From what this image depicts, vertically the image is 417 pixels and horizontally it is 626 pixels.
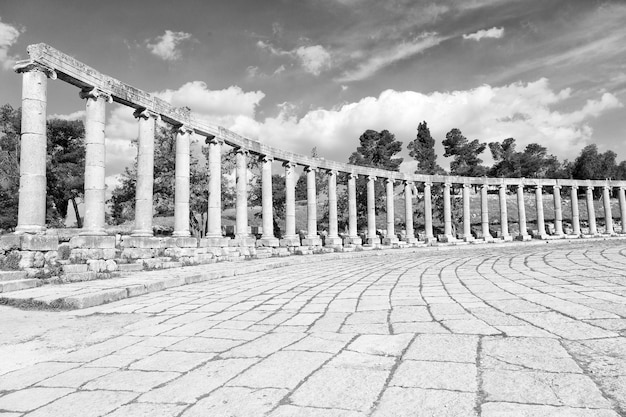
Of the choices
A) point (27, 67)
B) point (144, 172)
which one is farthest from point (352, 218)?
point (27, 67)

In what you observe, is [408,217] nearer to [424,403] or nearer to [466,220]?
[466,220]

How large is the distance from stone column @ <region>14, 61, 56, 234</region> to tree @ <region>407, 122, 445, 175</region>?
174ft

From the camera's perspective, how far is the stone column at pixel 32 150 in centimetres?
1089

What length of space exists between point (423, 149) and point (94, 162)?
5726 centimetres

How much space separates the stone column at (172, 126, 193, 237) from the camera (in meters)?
16.6

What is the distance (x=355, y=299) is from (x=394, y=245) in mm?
22631

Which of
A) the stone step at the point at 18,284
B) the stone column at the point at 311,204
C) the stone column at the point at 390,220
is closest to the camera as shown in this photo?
the stone step at the point at 18,284

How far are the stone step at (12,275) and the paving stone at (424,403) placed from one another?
938 cm

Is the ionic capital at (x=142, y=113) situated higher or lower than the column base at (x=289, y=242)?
higher

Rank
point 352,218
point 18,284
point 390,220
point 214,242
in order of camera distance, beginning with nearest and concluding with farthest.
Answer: point 18,284 < point 214,242 < point 352,218 < point 390,220

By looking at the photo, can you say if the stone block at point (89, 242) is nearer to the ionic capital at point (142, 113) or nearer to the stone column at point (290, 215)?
the ionic capital at point (142, 113)

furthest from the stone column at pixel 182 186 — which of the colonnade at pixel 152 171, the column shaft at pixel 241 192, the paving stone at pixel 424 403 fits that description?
the paving stone at pixel 424 403

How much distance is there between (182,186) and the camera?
1692cm

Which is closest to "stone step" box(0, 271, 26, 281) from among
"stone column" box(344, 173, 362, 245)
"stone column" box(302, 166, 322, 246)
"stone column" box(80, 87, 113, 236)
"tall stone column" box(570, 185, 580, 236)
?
"stone column" box(80, 87, 113, 236)
